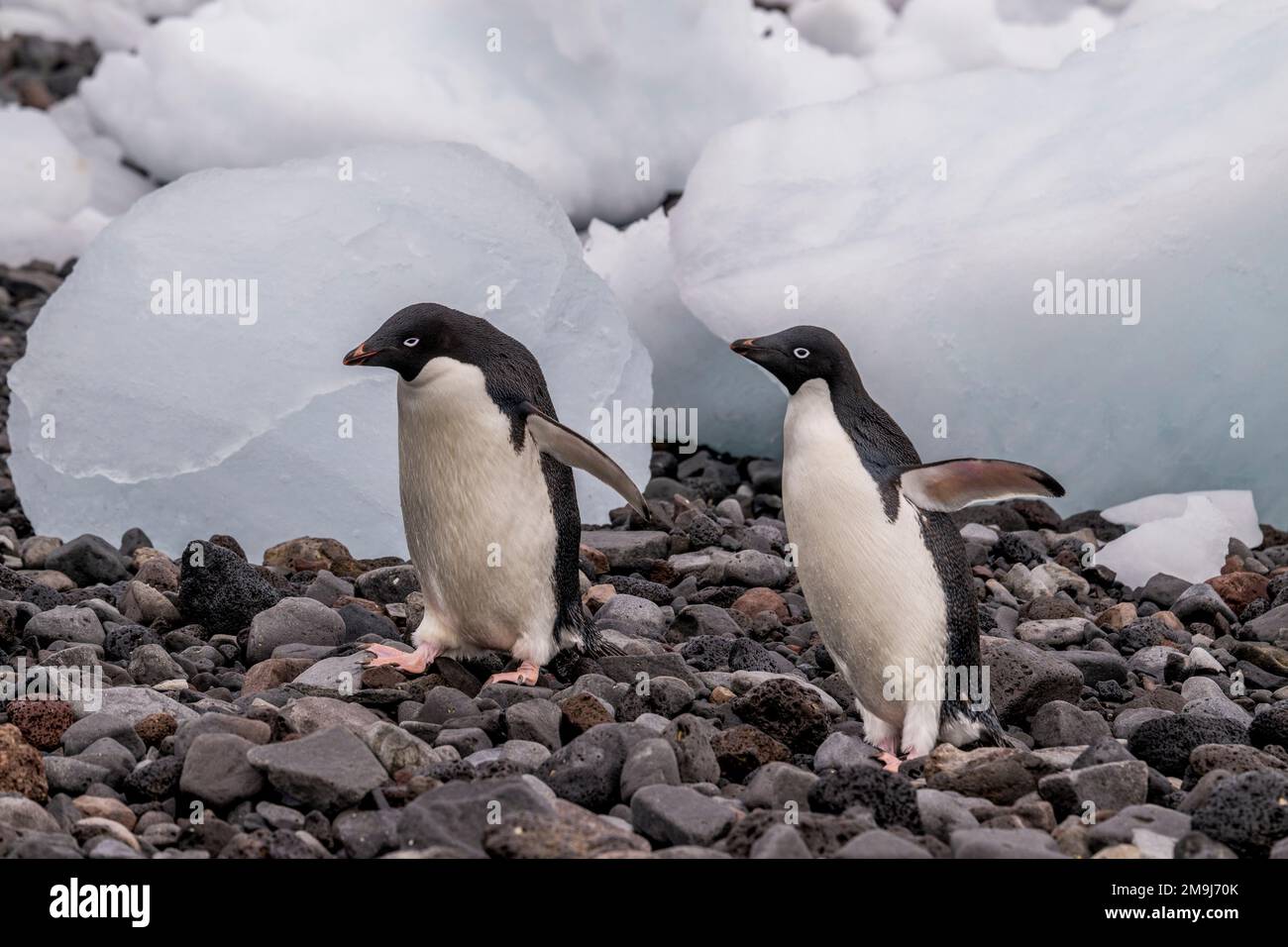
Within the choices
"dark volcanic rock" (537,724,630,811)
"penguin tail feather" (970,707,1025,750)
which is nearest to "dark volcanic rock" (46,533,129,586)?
"dark volcanic rock" (537,724,630,811)

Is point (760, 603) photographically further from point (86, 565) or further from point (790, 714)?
point (86, 565)

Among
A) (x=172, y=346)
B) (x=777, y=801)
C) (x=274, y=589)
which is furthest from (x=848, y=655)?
(x=172, y=346)

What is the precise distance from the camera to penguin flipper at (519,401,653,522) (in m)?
3.76

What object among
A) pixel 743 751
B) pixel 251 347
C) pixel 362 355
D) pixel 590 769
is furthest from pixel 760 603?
pixel 251 347

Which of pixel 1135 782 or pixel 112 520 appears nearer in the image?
pixel 1135 782

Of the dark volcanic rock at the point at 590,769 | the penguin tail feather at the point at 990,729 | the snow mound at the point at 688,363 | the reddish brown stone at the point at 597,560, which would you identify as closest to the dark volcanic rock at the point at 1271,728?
the penguin tail feather at the point at 990,729

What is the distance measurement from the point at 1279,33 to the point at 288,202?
400 centimetres

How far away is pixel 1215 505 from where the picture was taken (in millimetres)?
6004

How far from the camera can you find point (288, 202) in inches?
223

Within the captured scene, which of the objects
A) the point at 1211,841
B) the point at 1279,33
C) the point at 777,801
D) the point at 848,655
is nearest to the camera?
the point at 1211,841

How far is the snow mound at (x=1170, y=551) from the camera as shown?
563cm

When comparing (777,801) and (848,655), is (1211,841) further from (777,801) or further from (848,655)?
(848,655)
